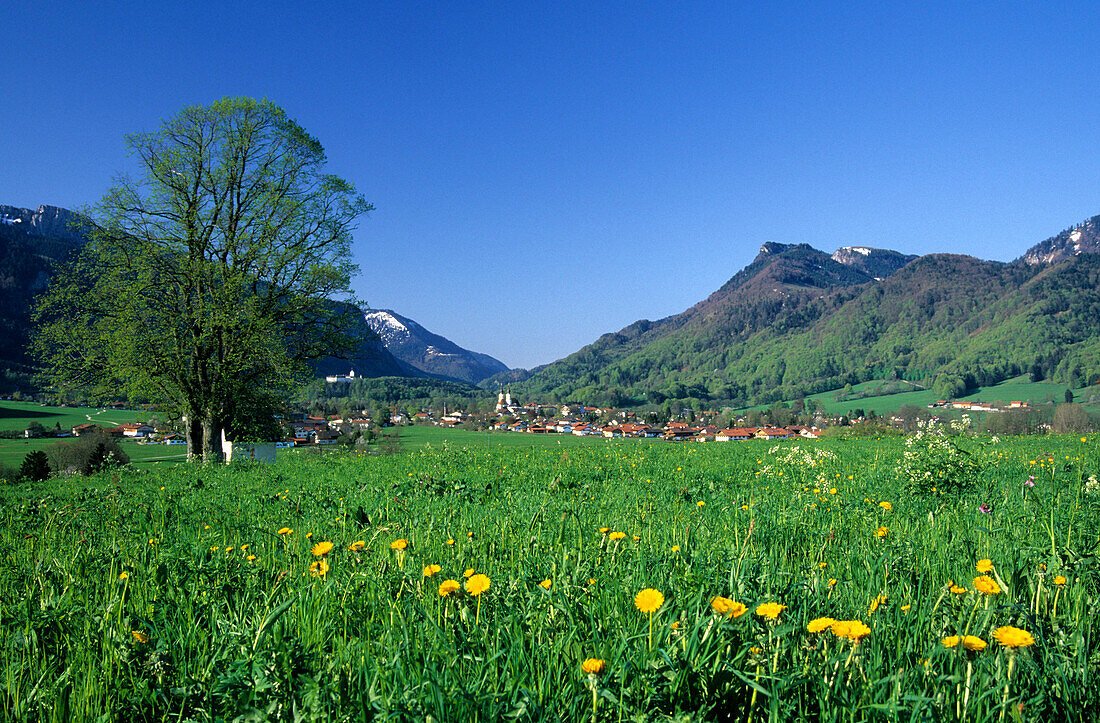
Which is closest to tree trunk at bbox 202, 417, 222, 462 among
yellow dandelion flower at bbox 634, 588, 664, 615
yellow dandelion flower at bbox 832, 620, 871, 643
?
yellow dandelion flower at bbox 634, 588, 664, 615

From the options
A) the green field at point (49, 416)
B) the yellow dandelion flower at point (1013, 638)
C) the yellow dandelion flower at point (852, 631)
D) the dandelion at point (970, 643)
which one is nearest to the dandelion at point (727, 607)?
the yellow dandelion flower at point (852, 631)

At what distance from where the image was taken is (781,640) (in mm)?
1958

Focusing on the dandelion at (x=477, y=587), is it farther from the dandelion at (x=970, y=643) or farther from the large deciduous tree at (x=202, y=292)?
the large deciduous tree at (x=202, y=292)

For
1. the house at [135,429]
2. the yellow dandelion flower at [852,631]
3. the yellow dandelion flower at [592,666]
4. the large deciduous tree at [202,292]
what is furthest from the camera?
the house at [135,429]

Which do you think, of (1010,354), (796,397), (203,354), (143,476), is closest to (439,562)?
(143,476)

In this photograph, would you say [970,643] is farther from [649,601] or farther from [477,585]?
[477,585]

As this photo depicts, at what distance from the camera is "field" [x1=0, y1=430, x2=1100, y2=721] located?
5.28 ft

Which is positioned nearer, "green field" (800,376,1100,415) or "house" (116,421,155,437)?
"house" (116,421,155,437)

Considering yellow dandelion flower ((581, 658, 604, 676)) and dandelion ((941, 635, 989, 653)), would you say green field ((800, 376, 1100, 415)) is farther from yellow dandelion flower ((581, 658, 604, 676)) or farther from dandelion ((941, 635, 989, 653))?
yellow dandelion flower ((581, 658, 604, 676))

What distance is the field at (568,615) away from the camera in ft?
5.28

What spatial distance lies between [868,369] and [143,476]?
699ft

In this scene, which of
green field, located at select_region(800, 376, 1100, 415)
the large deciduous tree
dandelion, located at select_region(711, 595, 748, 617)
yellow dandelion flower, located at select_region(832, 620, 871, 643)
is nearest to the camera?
yellow dandelion flower, located at select_region(832, 620, 871, 643)

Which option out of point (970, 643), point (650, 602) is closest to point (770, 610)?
point (650, 602)

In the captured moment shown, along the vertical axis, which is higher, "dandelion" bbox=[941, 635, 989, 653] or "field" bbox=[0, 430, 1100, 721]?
"dandelion" bbox=[941, 635, 989, 653]
